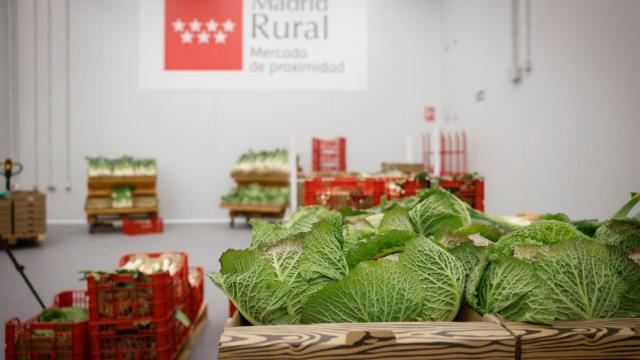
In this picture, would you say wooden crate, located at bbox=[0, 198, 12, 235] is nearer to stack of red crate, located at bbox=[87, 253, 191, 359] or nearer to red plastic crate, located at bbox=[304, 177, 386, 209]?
stack of red crate, located at bbox=[87, 253, 191, 359]

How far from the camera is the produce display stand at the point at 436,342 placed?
0.77 m

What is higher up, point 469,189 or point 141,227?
point 469,189

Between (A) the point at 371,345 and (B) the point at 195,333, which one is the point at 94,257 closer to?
(B) the point at 195,333

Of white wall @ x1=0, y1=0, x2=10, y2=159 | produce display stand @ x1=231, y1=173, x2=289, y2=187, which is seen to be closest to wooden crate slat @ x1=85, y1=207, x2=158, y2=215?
produce display stand @ x1=231, y1=173, x2=289, y2=187

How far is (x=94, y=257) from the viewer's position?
5879mm

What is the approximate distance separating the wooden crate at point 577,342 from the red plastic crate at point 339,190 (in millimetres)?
2547

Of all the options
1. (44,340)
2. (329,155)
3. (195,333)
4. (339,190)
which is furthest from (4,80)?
(339,190)

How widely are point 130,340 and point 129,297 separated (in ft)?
0.74

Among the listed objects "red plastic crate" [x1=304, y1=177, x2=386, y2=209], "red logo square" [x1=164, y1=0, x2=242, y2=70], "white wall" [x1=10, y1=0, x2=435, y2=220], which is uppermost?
"red logo square" [x1=164, y1=0, x2=242, y2=70]

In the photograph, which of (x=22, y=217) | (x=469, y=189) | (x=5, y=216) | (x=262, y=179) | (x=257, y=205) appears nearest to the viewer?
(x=469, y=189)

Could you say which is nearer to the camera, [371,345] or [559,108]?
[371,345]

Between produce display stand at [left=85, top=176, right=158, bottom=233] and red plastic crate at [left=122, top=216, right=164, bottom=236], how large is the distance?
0.29 m

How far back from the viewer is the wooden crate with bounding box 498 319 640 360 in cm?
79

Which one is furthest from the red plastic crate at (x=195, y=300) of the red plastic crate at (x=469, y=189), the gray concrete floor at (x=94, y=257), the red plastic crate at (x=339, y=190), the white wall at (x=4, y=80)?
the white wall at (x=4, y=80)
